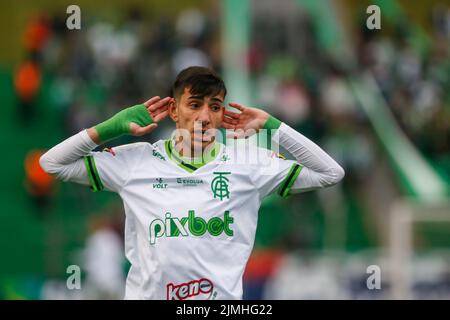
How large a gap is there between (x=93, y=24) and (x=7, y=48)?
2586 millimetres

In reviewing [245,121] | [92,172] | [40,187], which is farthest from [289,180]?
[40,187]

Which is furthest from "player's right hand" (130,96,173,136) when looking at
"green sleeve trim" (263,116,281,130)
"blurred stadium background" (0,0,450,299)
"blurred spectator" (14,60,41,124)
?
"blurred spectator" (14,60,41,124)

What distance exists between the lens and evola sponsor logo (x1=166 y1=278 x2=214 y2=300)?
577 cm

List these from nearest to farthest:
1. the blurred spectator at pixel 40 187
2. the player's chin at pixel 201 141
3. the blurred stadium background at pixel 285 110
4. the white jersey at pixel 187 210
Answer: the white jersey at pixel 187 210
the player's chin at pixel 201 141
the blurred stadium background at pixel 285 110
the blurred spectator at pixel 40 187

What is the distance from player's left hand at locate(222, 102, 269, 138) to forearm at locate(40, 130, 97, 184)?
31.2 inches

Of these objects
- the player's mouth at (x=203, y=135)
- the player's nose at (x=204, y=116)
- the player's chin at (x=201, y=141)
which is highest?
the player's nose at (x=204, y=116)

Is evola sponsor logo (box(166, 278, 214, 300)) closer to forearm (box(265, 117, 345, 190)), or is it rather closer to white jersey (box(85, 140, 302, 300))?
white jersey (box(85, 140, 302, 300))

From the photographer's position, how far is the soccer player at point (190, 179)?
18.9 feet

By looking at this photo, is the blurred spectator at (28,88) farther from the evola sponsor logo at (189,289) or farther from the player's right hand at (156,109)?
the evola sponsor logo at (189,289)

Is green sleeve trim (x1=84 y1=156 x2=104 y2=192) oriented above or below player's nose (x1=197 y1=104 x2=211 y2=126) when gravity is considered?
below

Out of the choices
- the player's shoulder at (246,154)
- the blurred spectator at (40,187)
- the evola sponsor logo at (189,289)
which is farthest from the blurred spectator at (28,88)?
the evola sponsor logo at (189,289)

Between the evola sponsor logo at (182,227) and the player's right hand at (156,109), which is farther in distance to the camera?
the player's right hand at (156,109)

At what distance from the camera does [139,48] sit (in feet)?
63.0
